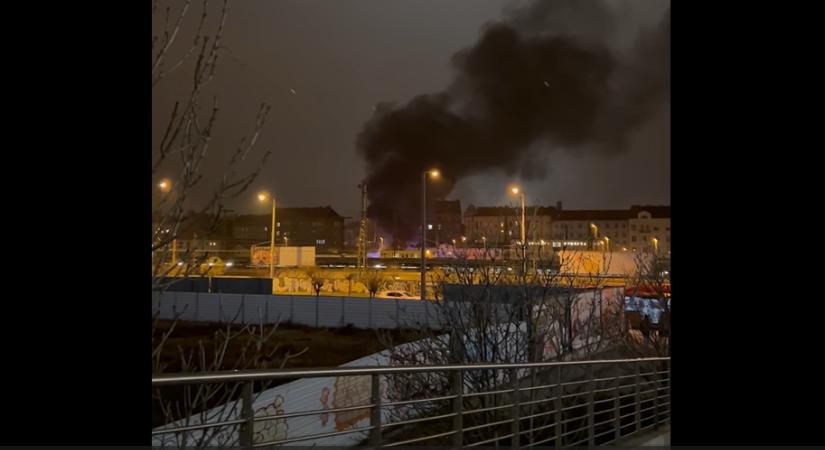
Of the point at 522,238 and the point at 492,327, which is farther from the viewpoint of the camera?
the point at 522,238

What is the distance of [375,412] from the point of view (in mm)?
3590

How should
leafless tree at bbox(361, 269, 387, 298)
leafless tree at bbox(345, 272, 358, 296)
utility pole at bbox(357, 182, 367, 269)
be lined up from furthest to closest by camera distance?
leafless tree at bbox(345, 272, 358, 296), utility pole at bbox(357, 182, 367, 269), leafless tree at bbox(361, 269, 387, 298)

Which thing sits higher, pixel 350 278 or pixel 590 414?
pixel 590 414

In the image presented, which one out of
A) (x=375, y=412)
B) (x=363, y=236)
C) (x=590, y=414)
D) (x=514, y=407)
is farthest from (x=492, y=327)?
A: (x=363, y=236)

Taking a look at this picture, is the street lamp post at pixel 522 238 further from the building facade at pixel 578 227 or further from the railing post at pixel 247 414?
the railing post at pixel 247 414

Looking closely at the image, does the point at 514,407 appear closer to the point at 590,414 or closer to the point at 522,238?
the point at 590,414

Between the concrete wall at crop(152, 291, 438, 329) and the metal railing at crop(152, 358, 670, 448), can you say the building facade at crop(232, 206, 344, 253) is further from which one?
the metal railing at crop(152, 358, 670, 448)

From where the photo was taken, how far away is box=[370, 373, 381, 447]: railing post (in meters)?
3.53

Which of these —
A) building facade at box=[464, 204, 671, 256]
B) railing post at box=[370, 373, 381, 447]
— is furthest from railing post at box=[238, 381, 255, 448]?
building facade at box=[464, 204, 671, 256]
